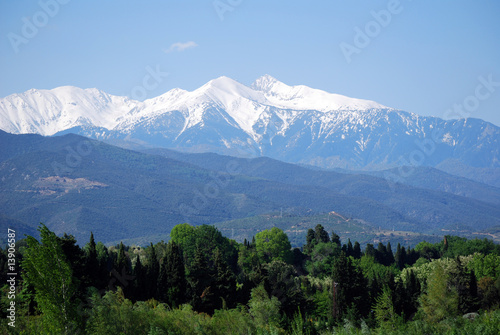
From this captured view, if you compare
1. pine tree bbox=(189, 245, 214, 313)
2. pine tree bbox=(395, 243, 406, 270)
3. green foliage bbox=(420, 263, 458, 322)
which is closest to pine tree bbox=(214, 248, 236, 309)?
pine tree bbox=(189, 245, 214, 313)

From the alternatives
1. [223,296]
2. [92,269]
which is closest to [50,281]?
[92,269]

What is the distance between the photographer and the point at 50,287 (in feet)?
161

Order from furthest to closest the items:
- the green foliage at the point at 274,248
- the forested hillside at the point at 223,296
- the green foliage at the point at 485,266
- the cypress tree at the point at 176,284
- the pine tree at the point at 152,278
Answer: the green foliage at the point at 274,248 < the green foliage at the point at 485,266 < the pine tree at the point at 152,278 < the cypress tree at the point at 176,284 < the forested hillside at the point at 223,296

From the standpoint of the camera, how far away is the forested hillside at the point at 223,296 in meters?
50.1

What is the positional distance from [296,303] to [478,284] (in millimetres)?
35723

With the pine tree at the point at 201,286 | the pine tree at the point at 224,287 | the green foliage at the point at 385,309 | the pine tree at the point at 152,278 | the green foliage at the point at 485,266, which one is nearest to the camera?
the pine tree at the point at 201,286

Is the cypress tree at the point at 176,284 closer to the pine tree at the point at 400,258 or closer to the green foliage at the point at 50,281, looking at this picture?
the green foliage at the point at 50,281

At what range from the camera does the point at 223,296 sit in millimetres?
77562

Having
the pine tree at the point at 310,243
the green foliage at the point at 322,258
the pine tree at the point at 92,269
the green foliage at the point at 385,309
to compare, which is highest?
the pine tree at the point at 92,269

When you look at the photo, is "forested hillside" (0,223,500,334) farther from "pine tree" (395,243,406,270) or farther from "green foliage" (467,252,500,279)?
"pine tree" (395,243,406,270)

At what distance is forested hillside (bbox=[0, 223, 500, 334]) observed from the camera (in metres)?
50.1

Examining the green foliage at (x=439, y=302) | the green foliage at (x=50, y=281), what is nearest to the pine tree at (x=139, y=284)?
the green foliage at (x=50, y=281)

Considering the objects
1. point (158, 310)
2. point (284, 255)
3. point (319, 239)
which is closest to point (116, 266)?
point (158, 310)

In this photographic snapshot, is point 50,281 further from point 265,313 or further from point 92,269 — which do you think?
point 265,313
